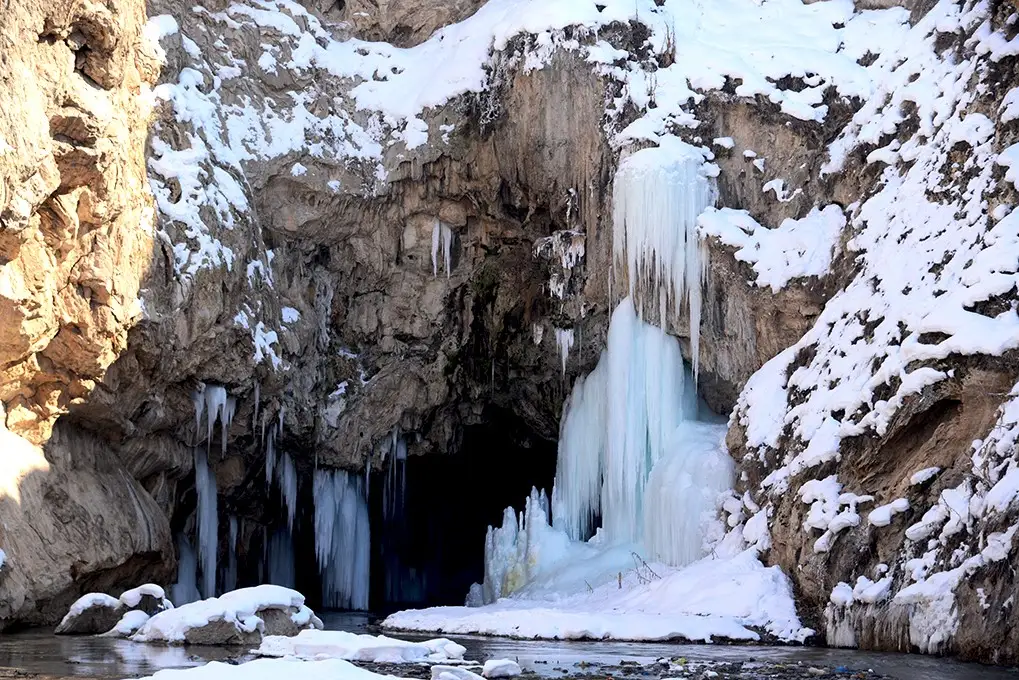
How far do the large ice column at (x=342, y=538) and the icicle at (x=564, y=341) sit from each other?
5.99m

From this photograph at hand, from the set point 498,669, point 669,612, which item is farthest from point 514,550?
point 498,669

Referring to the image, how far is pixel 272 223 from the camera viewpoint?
28.2 m

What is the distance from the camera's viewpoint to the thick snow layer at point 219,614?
698 inches

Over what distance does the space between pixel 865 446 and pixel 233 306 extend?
12754 millimetres

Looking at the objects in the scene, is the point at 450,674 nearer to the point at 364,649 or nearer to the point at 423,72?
the point at 364,649

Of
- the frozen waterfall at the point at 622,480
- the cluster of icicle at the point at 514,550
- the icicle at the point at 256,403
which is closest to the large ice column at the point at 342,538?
the icicle at the point at 256,403

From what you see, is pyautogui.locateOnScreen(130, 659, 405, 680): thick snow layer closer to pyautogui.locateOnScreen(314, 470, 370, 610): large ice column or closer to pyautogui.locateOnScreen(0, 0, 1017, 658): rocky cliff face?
pyautogui.locateOnScreen(0, 0, 1017, 658): rocky cliff face

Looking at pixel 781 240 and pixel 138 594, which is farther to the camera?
pixel 781 240

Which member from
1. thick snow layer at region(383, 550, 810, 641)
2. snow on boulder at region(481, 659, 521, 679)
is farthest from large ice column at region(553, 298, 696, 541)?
snow on boulder at region(481, 659, 521, 679)

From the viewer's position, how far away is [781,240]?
2569 centimetres

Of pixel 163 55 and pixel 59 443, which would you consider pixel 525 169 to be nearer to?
pixel 163 55

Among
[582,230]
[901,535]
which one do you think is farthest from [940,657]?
[582,230]

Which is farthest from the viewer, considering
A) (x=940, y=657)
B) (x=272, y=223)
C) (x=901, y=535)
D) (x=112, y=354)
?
(x=272, y=223)

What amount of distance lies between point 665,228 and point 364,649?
13.6 metres
